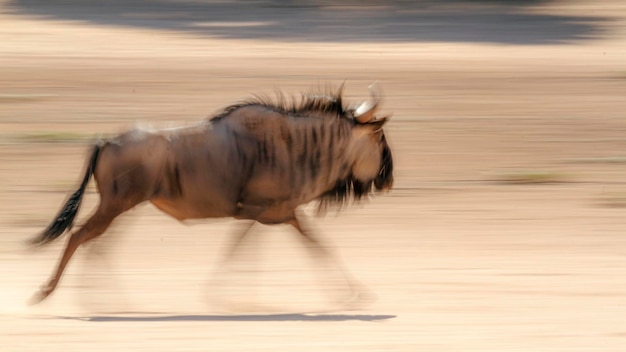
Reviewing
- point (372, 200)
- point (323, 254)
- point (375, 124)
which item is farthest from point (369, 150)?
point (372, 200)

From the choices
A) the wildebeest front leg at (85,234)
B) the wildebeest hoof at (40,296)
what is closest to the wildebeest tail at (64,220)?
the wildebeest front leg at (85,234)

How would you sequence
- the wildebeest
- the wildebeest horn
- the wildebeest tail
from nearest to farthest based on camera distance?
the wildebeest → the wildebeest tail → the wildebeest horn

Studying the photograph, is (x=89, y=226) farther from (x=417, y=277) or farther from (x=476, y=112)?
(x=476, y=112)

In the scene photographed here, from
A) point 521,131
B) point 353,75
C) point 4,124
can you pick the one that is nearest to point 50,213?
point 4,124

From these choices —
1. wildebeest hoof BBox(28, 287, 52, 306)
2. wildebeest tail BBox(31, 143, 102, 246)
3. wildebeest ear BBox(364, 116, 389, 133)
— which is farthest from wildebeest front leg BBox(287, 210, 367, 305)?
wildebeest hoof BBox(28, 287, 52, 306)

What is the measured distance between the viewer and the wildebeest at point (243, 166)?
768 centimetres

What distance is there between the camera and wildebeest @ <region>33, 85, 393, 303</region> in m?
7.68

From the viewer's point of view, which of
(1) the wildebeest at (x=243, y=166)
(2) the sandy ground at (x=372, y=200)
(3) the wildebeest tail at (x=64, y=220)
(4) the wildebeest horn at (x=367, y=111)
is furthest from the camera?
(4) the wildebeest horn at (x=367, y=111)

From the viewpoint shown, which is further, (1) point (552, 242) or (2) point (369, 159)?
(1) point (552, 242)

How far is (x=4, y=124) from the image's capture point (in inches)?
572

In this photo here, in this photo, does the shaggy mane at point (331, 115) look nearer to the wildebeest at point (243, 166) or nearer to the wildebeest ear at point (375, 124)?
the wildebeest at point (243, 166)

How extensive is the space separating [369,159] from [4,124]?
24.3 ft

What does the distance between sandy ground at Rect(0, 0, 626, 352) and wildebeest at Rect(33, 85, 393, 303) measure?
0.60 meters

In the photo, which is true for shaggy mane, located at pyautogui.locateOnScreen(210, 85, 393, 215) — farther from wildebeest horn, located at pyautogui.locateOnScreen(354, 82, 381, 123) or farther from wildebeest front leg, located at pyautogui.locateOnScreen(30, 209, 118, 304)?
wildebeest front leg, located at pyautogui.locateOnScreen(30, 209, 118, 304)
